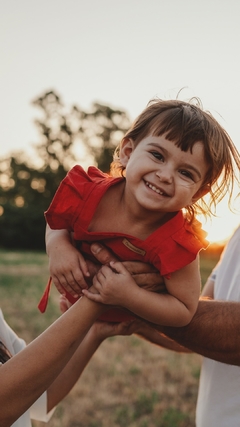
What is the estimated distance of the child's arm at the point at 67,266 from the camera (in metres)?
2.17

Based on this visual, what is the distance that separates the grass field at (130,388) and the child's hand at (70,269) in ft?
10.1

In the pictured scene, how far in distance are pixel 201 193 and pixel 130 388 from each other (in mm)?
3877

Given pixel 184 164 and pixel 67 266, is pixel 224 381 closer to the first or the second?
pixel 67 266

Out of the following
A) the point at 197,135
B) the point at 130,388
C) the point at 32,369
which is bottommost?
the point at 130,388

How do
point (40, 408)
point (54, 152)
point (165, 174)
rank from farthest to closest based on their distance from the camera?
point (54, 152) → point (40, 408) → point (165, 174)

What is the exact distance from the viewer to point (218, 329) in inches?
92.7

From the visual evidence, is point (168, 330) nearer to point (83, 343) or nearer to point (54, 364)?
point (83, 343)

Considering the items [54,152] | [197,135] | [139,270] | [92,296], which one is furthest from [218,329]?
[54,152]

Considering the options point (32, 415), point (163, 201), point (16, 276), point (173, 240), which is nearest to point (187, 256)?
point (173, 240)

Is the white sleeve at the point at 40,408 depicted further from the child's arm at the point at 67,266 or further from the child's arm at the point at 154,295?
the child's arm at the point at 154,295

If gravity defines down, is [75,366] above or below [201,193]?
below

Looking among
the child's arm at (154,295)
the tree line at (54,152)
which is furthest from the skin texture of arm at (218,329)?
the tree line at (54,152)

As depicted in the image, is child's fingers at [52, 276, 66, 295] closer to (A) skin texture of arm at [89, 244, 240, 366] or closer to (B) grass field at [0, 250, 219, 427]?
(A) skin texture of arm at [89, 244, 240, 366]

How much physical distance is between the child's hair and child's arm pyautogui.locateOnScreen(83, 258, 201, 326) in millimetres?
339
